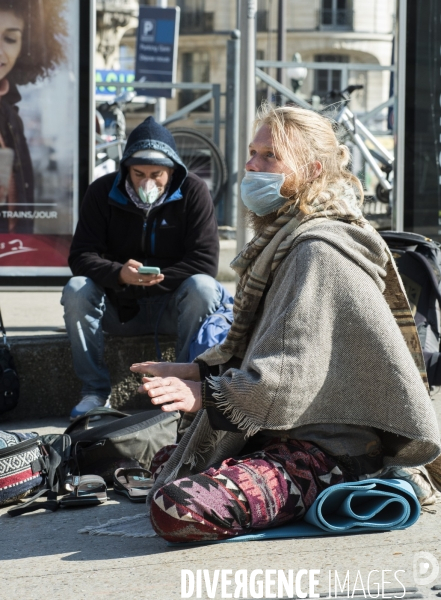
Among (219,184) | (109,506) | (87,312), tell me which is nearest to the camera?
(109,506)

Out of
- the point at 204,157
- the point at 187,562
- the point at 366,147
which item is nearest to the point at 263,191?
the point at 187,562

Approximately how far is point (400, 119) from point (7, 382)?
8.77 ft

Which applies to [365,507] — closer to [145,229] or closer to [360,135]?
[145,229]

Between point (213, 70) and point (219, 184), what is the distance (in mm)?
35765

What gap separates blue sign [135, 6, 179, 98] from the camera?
48.8 feet

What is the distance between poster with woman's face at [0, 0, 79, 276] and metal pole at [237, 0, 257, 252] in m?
0.99

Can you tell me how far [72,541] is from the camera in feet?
9.87

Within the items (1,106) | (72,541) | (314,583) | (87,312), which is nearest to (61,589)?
(72,541)

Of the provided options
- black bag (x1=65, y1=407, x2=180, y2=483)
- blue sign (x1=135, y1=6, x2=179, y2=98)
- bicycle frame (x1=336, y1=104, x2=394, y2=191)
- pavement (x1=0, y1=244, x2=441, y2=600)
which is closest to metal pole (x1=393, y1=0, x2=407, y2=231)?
black bag (x1=65, y1=407, x2=180, y2=483)

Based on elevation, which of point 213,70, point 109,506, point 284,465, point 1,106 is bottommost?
point 109,506

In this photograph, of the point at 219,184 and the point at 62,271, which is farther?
the point at 219,184

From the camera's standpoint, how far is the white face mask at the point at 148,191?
15.4ft

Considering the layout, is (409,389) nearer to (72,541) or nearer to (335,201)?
(335,201)

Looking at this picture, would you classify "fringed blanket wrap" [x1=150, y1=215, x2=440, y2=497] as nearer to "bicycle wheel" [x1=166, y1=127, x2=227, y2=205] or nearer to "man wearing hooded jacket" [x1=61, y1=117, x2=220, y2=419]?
"man wearing hooded jacket" [x1=61, y1=117, x2=220, y2=419]
